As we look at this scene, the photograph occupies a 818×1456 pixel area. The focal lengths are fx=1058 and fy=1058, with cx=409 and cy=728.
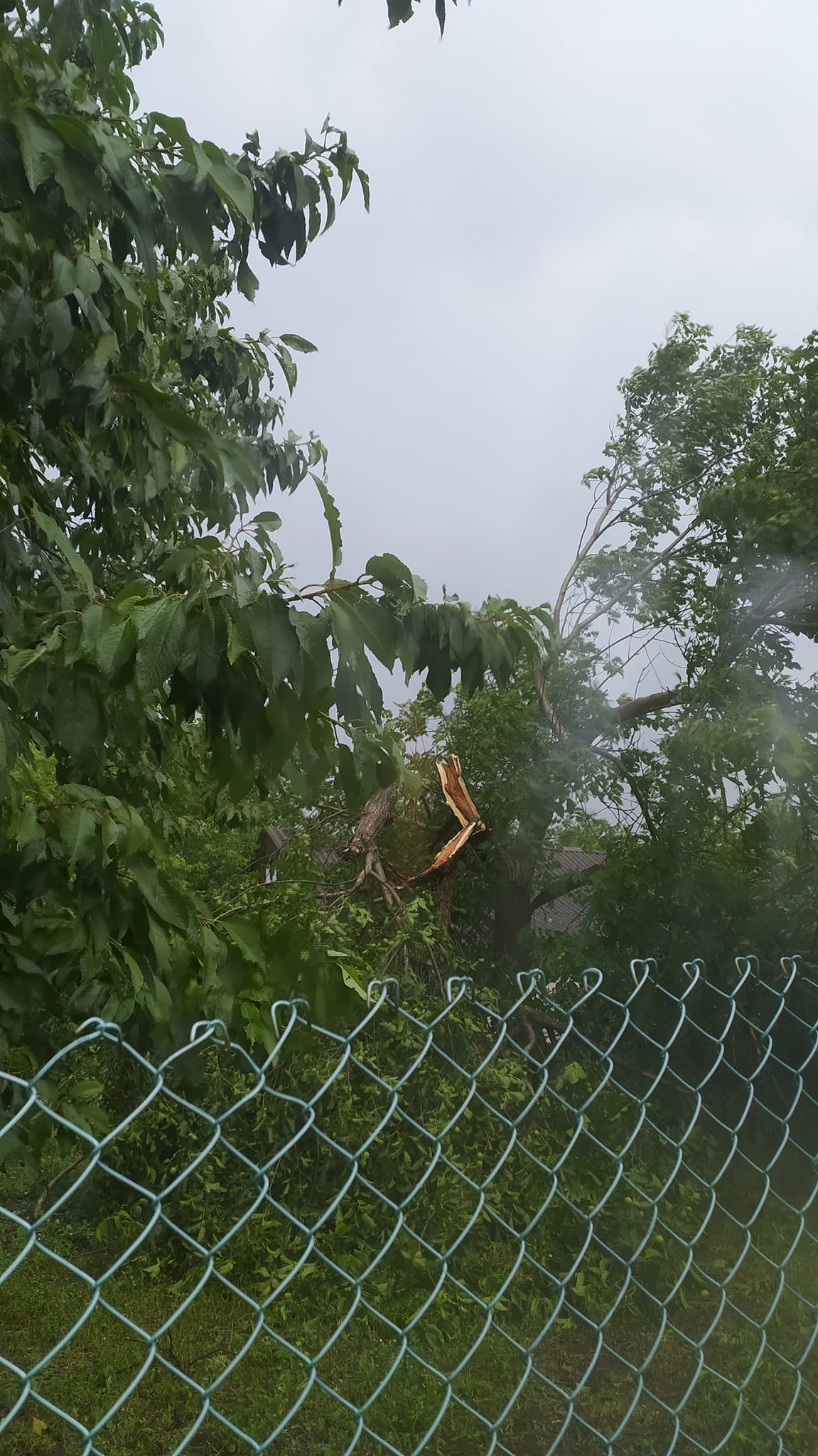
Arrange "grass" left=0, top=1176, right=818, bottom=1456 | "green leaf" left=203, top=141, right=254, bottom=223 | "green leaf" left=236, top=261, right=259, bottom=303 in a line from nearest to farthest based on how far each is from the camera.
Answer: "green leaf" left=203, top=141, right=254, bottom=223 < "green leaf" left=236, top=261, right=259, bottom=303 < "grass" left=0, top=1176, right=818, bottom=1456

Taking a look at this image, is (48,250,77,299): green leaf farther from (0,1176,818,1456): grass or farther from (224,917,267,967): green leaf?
(0,1176,818,1456): grass

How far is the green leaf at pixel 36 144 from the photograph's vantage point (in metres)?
1.12

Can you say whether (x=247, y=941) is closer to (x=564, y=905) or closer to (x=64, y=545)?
(x=64, y=545)

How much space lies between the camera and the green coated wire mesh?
8.70ft

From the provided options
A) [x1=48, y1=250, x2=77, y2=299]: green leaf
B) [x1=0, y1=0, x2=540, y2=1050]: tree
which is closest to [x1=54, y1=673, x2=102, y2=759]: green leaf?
[x1=0, y1=0, x2=540, y2=1050]: tree

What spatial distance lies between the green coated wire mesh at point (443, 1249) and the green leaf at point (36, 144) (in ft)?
5.51

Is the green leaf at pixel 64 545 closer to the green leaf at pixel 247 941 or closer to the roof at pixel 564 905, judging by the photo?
the green leaf at pixel 247 941

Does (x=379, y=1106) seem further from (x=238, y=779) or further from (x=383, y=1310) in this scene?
(x=238, y=779)

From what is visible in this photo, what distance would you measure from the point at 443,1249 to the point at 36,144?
131 inches

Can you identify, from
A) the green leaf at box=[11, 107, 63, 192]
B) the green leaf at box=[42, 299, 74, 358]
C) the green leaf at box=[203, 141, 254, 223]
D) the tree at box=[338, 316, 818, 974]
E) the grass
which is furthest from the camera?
the tree at box=[338, 316, 818, 974]

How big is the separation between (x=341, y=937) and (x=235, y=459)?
2534 mm

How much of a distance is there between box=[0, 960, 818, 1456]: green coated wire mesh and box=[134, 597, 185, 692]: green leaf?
1.28 metres

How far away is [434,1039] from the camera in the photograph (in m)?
3.86

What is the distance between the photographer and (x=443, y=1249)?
11.4ft
